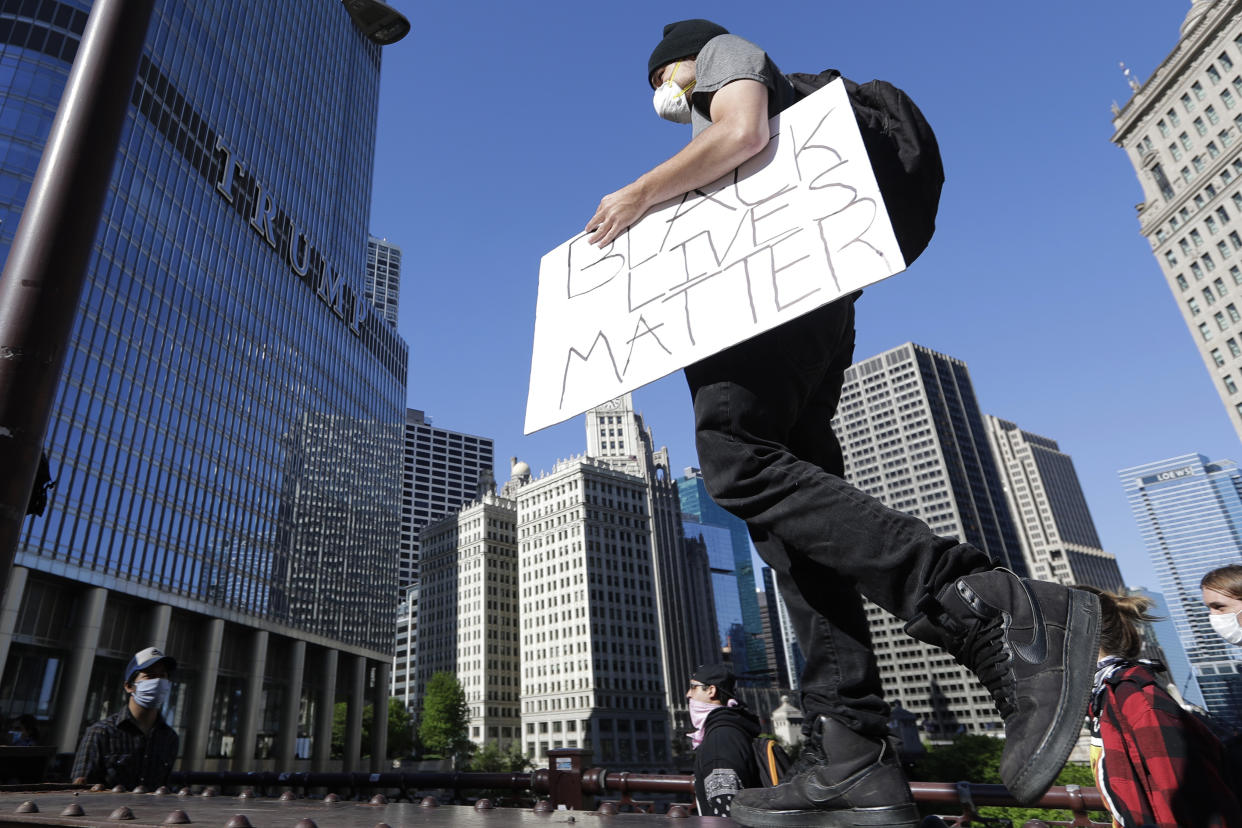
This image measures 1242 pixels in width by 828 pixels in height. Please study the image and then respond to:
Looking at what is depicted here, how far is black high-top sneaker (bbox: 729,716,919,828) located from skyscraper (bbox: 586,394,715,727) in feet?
403

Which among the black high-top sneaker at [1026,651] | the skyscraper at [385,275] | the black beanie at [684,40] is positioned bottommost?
the black high-top sneaker at [1026,651]

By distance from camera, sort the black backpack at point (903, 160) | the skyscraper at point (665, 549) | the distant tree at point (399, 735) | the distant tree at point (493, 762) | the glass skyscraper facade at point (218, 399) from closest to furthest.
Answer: the black backpack at point (903, 160), the glass skyscraper facade at point (218, 399), the distant tree at point (399, 735), the distant tree at point (493, 762), the skyscraper at point (665, 549)

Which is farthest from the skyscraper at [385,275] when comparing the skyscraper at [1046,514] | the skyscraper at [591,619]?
the skyscraper at [1046,514]

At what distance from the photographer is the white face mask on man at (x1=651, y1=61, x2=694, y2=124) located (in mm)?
2957

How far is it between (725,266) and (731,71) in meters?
0.74

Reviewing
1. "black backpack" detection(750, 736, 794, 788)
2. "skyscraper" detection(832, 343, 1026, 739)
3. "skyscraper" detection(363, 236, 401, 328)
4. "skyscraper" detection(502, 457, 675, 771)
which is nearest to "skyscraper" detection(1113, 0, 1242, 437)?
"skyscraper" detection(832, 343, 1026, 739)

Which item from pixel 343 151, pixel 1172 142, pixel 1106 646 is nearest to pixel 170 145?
pixel 343 151

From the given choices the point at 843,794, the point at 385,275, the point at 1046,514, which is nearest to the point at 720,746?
the point at 843,794

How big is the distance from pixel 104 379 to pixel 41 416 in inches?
1866

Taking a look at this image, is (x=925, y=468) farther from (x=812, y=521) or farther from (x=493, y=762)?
(x=812, y=521)

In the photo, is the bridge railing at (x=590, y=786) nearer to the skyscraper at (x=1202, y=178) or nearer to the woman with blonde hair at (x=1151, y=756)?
the woman with blonde hair at (x=1151, y=756)

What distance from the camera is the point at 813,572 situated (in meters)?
2.45

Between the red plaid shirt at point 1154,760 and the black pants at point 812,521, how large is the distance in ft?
5.40

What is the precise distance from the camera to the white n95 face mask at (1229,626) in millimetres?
4035
